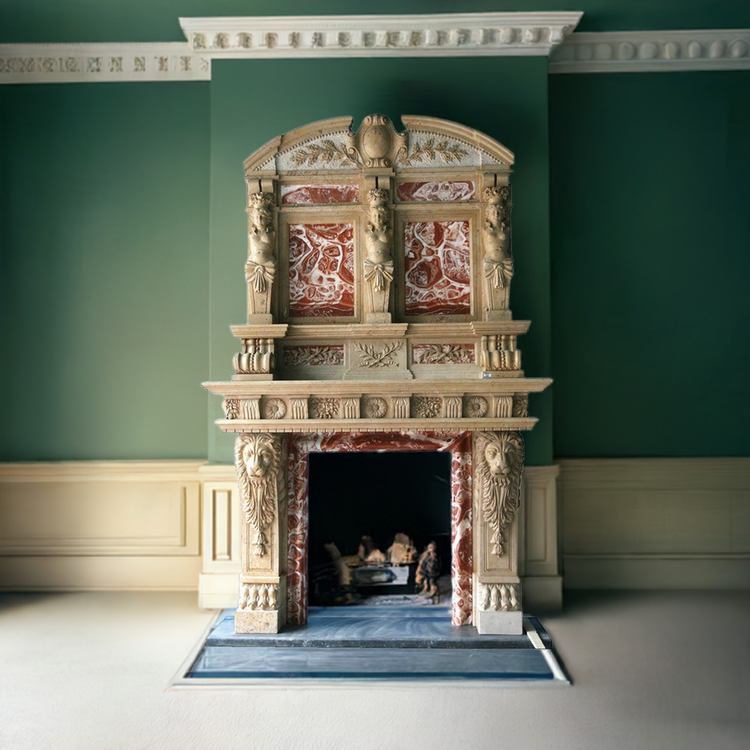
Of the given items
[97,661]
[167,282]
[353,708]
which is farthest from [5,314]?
[353,708]

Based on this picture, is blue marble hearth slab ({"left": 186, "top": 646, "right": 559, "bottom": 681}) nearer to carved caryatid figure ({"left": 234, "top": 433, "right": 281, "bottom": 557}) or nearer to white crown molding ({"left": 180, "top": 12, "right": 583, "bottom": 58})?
carved caryatid figure ({"left": 234, "top": 433, "right": 281, "bottom": 557})

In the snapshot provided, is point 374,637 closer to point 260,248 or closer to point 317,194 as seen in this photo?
point 260,248

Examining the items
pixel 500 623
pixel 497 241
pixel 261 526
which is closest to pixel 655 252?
pixel 497 241

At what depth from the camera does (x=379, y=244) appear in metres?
3.50

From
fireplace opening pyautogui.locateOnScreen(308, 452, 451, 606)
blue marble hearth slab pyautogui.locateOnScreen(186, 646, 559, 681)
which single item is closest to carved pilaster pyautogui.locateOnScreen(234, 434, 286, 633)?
blue marble hearth slab pyautogui.locateOnScreen(186, 646, 559, 681)

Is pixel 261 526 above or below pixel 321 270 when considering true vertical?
below

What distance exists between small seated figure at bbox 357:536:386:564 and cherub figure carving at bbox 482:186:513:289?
163 centimetres

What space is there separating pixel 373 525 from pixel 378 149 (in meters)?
2.14

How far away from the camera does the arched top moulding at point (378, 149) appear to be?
3.52 metres

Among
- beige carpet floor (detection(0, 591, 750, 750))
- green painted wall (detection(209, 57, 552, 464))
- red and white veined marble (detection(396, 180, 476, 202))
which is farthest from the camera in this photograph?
green painted wall (detection(209, 57, 552, 464))

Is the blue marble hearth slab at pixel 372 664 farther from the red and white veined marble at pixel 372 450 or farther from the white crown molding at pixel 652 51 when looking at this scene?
the white crown molding at pixel 652 51

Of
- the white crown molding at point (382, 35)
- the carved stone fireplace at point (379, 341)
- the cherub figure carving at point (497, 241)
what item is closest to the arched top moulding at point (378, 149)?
the carved stone fireplace at point (379, 341)

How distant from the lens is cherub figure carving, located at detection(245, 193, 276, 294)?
3.48m

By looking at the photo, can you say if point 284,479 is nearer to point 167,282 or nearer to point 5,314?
point 167,282
